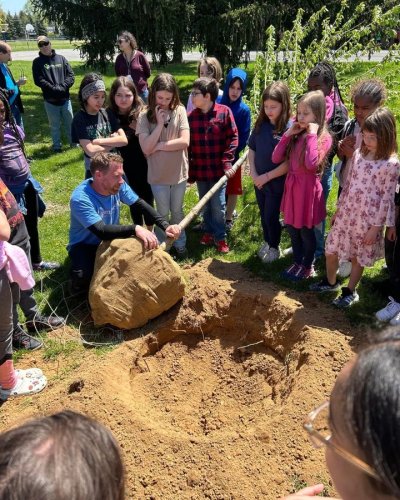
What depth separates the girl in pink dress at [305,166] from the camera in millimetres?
4133

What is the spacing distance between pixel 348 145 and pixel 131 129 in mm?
2392

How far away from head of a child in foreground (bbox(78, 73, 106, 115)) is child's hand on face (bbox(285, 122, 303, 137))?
2.09 metres

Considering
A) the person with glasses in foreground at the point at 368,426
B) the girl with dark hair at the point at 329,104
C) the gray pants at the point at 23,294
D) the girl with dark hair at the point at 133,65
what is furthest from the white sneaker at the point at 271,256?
the girl with dark hair at the point at 133,65

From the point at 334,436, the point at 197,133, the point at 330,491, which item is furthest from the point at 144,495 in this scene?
the point at 197,133

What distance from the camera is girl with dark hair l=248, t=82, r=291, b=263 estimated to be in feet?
14.5

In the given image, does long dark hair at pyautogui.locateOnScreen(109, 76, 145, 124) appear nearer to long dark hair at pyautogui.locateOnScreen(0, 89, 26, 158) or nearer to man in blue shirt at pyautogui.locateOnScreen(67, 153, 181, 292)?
man in blue shirt at pyautogui.locateOnScreen(67, 153, 181, 292)

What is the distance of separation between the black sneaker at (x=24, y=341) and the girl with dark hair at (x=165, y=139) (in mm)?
1912

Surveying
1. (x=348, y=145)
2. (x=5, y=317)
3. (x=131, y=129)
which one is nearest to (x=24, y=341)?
(x=5, y=317)

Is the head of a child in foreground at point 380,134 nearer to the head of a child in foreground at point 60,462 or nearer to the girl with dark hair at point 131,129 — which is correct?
the girl with dark hair at point 131,129

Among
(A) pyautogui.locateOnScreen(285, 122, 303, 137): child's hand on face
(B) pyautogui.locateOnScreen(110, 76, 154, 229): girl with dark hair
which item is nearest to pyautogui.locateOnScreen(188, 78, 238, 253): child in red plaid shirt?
(B) pyautogui.locateOnScreen(110, 76, 154, 229): girl with dark hair

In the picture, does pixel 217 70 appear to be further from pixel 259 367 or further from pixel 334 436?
pixel 334 436

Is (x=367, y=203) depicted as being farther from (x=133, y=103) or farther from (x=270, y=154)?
(x=133, y=103)

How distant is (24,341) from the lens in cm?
414

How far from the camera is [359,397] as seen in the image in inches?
37.6
